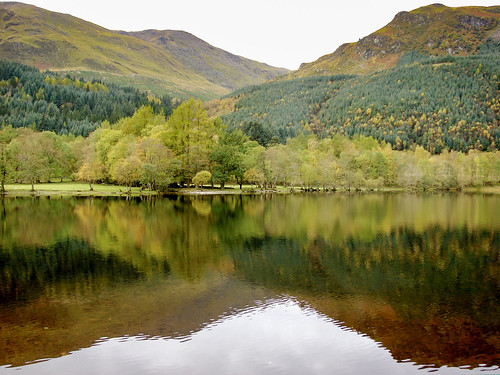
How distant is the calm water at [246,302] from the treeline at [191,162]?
156 ft

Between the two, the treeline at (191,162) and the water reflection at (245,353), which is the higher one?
the treeline at (191,162)

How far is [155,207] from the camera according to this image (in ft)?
202

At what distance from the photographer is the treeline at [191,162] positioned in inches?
3369

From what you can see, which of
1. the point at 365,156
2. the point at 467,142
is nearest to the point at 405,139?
the point at 467,142

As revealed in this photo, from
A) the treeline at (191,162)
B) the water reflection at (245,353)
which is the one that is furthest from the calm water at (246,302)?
the treeline at (191,162)

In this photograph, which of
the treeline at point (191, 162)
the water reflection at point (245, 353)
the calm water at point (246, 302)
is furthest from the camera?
the treeline at point (191, 162)

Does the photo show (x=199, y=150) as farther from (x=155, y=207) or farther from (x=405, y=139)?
(x=405, y=139)

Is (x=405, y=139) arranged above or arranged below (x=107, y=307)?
above

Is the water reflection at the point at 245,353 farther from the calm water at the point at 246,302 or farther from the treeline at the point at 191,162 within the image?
the treeline at the point at 191,162

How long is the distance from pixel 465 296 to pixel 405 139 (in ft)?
592

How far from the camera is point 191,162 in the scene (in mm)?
91312

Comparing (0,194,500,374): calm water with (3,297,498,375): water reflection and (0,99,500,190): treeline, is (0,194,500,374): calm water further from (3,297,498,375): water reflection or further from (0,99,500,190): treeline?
(0,99,500,190): treeline

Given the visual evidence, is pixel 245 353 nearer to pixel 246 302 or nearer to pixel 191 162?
pixel 246 302

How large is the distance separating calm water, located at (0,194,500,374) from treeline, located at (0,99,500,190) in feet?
156
